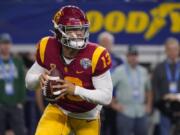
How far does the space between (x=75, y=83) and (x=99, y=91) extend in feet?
0.72

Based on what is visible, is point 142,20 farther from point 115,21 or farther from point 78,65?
point 78,65

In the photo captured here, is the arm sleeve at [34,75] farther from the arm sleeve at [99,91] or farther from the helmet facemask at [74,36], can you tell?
the arm sleeve at [99,91]

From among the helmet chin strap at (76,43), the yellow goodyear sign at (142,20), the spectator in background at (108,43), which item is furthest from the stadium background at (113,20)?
the helmet chin strap at (76,43)

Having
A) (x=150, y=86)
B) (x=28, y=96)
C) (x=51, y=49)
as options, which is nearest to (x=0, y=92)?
(x=28, y=96)

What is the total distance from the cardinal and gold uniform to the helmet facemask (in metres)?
0.15

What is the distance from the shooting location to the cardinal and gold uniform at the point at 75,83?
20.0 feet

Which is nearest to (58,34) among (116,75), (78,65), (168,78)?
(78,65)

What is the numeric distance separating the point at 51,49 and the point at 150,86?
4.09m

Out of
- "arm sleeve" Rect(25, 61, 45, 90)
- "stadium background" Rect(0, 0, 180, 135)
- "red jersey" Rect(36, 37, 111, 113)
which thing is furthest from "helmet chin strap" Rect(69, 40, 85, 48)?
"stadium background" Rect(0, 0, 180, 135)

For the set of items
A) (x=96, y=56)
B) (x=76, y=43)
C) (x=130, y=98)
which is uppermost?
(x=76, y=43)

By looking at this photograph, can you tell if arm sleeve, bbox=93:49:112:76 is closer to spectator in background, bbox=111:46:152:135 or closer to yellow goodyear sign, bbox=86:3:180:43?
spectator in background, bbox=111:46:152:135

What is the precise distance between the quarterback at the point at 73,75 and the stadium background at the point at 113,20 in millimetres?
4467

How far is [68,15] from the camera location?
6137mm

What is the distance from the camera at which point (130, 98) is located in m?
9.86
